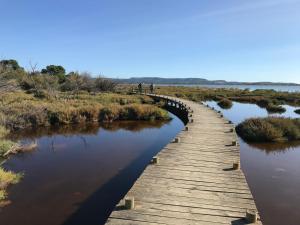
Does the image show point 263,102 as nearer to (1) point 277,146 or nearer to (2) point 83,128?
(1) point 277,146

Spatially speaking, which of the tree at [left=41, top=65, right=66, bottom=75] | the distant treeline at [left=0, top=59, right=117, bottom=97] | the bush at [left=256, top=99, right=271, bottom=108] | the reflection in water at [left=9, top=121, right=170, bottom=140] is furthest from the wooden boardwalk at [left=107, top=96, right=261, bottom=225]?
the tree at [left=41, top=65, right=66, bottom=75]

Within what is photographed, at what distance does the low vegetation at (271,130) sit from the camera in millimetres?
17233

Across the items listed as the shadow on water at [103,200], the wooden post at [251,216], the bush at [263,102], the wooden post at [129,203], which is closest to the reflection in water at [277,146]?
the shadow on water at [103,200]

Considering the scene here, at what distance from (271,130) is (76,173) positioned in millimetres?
10876

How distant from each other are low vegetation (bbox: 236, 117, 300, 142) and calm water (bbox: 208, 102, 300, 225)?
27.4 inches

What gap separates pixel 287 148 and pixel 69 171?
10578mm

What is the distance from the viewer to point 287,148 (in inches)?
627

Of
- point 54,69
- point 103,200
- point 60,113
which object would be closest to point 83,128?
point 60,113

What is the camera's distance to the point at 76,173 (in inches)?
461

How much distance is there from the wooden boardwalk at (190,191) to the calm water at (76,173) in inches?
65.5

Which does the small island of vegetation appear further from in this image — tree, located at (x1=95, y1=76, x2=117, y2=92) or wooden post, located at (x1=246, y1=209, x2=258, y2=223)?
tree, located at (x1=95, y1=76, x2=117, y2=92)

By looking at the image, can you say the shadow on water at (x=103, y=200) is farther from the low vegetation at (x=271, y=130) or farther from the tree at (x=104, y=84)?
the tree at (x=104, y=84)

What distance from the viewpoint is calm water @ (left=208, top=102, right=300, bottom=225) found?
853cm

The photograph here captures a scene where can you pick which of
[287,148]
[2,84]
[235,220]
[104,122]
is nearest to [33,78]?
[104,122]
